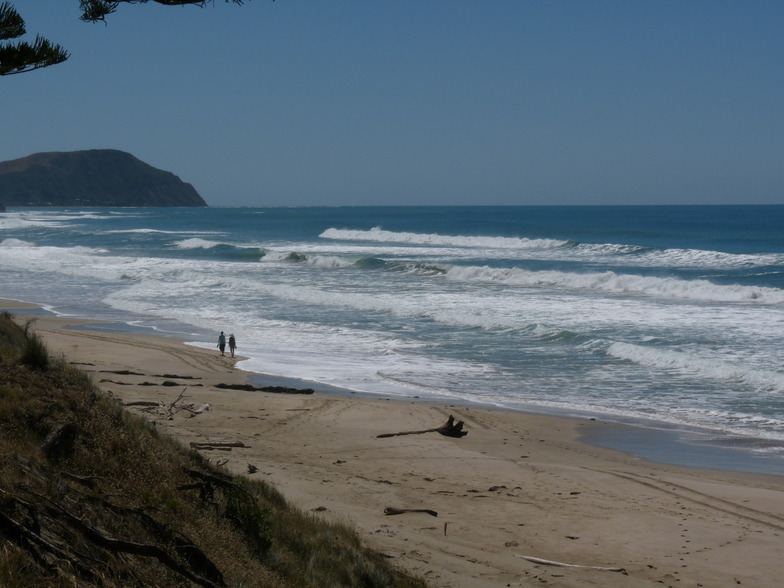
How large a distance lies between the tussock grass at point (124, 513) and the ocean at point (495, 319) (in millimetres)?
7549

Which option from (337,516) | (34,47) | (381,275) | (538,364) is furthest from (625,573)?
(381,275)

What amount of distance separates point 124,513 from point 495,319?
66.0 ft

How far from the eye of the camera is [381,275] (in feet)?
136

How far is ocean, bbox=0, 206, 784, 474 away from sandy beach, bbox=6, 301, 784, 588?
1.92 meters

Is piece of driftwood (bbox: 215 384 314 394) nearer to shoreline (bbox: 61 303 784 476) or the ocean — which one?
shoreline (bbox: 61 303 784 476)

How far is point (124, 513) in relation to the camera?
5.01 m

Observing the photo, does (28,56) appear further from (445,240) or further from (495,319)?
(445,240)

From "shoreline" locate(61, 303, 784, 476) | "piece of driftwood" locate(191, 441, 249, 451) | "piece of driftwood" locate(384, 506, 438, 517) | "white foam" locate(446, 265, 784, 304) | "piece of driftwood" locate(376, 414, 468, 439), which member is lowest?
"shoreline" locate(61, 303, 784, 476)

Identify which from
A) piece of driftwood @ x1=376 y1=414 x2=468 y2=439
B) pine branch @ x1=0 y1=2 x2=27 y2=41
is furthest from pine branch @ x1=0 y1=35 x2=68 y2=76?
piece of driftwood @ x1=376 y1=414 x2=468 y2=439

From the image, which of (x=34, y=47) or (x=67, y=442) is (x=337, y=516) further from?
(x=34, y=47)

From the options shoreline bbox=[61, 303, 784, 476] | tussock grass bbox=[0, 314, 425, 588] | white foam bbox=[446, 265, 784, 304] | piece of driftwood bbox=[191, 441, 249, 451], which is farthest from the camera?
white foam bbox=[446, 265, 784, 304]

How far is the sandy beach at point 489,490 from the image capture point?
7.30 metres

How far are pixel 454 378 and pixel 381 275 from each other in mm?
25043

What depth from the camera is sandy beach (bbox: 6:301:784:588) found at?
730 centimetres
